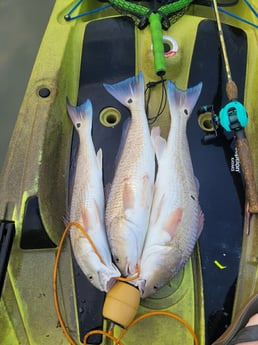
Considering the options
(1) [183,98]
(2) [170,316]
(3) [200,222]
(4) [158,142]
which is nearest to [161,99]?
(1) [183,98]

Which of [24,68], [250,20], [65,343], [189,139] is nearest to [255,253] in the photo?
[189,139]

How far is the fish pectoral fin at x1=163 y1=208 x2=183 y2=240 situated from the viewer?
8.19 feet

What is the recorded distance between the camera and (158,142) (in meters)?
2.83

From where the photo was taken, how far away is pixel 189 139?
2877 millimetres

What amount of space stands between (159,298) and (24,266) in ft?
2.49

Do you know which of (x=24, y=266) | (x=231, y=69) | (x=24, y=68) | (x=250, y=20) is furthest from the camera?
(x=24, y=68)

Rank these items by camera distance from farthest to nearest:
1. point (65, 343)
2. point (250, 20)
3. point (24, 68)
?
1. point (24, 68)
2. point (250, 20)
3. point (65, 343)

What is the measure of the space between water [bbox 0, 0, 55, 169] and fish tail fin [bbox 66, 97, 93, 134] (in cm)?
114

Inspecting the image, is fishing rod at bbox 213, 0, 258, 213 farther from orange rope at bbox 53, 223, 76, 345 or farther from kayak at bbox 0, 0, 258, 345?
orange rope at bbox 53, 223, 76, 345

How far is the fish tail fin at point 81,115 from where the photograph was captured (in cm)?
293

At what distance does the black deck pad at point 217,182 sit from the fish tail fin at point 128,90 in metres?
0.35

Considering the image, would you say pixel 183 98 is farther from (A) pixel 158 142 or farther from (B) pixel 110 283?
(B) pixel 110 283

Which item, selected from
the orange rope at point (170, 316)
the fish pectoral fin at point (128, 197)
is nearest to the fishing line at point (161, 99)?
the fish pectoral fin at point (128, 197)

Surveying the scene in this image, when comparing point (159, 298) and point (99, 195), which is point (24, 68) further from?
point (159, 298)
